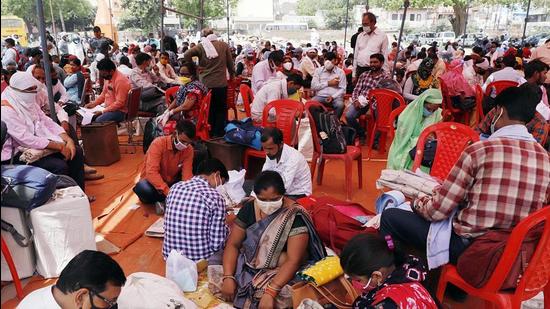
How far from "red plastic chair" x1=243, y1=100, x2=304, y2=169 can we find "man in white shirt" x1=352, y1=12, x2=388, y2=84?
7.22 ft

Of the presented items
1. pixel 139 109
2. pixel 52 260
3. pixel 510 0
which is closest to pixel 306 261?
pixel 52 260

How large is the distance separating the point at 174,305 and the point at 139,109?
4.99 meters

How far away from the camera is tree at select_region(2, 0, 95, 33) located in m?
30.0

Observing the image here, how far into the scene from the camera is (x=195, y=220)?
294cm

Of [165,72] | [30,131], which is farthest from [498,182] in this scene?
[165,72]

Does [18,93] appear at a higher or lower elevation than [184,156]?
higher

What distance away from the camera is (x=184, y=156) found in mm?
4375

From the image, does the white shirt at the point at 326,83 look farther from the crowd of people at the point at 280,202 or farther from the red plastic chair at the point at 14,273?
the red plastic chair at the point at 14,273

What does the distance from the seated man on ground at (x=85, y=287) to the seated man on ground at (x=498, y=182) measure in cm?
169

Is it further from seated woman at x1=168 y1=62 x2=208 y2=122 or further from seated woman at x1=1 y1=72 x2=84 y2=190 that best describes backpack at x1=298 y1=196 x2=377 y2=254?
seated woman at x1=168 y1=62 x2=208 y2=122

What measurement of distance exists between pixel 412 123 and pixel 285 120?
4.75 feet

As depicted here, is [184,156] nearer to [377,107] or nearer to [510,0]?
[377,107]

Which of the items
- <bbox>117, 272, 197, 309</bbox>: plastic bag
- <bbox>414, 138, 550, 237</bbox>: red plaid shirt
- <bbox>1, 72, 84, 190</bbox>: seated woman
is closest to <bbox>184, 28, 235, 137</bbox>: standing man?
<bbox>1, 72, 84, 190</bbox>: seated woman

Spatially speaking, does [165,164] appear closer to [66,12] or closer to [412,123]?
[412,123]
